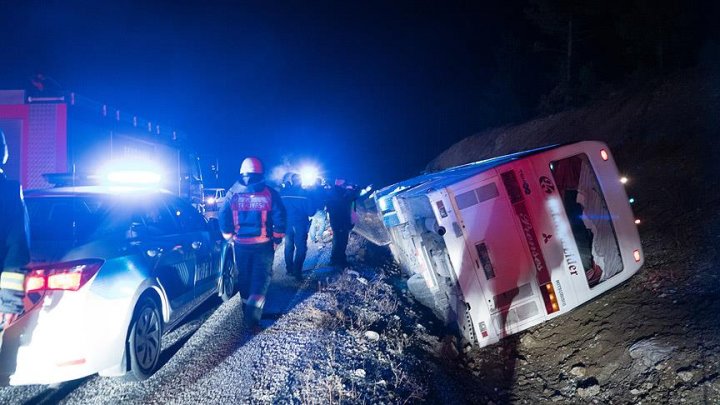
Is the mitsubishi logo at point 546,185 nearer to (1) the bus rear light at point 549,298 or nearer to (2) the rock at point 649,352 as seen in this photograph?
(1) the bus rear light at point 549,298

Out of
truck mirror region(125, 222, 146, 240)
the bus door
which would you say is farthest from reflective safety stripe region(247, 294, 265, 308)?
the bus door

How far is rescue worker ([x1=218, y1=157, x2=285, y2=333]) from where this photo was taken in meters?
4.57

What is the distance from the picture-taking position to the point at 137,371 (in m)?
3.43

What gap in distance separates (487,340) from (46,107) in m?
7.36

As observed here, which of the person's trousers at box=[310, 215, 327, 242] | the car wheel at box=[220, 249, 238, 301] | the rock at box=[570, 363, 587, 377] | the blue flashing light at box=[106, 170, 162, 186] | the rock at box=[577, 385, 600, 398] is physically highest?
the blue flashing light at box=[106, 170, 162, 186]

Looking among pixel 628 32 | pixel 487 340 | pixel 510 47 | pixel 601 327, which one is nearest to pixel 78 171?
pixel 487 340

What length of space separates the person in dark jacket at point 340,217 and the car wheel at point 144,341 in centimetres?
425

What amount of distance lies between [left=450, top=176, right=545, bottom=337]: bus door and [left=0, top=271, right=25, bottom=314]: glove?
3.44m

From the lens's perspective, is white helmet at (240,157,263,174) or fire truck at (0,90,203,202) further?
fire truck at (0,90,203,202)

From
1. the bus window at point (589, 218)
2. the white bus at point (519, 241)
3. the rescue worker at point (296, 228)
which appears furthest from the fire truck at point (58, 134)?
the bus window at point (589, 218)

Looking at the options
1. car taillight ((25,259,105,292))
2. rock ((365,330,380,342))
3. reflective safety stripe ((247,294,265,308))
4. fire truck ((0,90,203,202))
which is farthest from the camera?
fire truck ((0,90,203,202))

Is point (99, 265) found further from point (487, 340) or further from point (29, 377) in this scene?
point (487, 340)

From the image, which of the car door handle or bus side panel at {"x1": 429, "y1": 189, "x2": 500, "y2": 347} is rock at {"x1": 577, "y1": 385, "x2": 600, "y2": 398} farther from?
the car door handle

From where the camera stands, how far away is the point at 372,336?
13.9 feet
